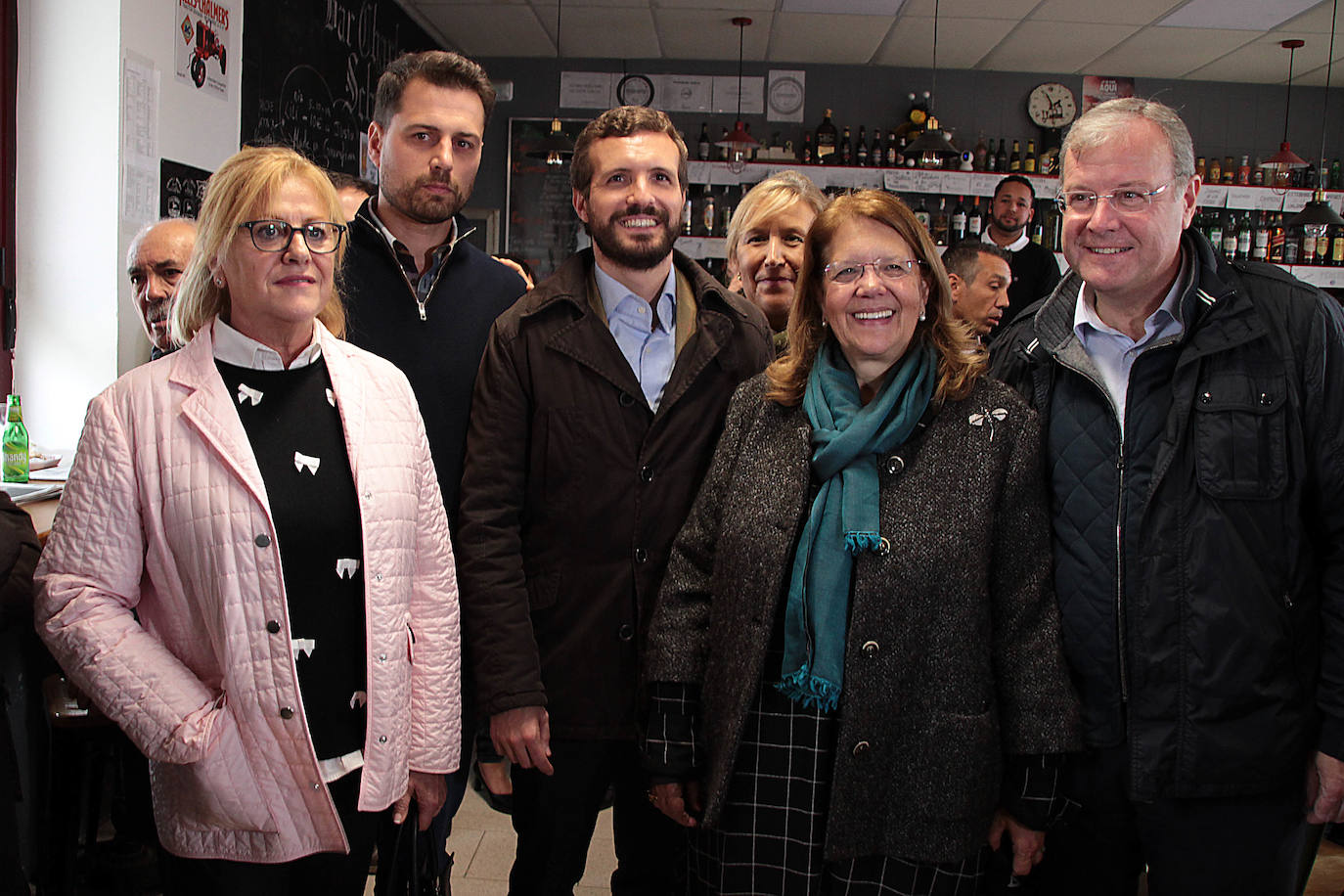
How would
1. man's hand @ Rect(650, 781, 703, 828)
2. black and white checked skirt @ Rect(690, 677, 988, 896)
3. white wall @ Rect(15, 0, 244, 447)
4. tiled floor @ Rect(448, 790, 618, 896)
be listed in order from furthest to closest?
white wall @ Rect(15, 0, 244, 447)
tiled floor @ Rect(448, 790, 618, 896)
man's hand @ Rect(650, 781, 703, 828)
black and white checked skirt @ Rect(690, 677, 988, 896)

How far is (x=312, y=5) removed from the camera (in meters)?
5.05

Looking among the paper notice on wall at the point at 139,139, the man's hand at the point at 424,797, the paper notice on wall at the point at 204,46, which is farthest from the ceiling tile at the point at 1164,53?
the man's hand at the point at 424,797

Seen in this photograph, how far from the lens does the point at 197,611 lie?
Result: 1.50 meters

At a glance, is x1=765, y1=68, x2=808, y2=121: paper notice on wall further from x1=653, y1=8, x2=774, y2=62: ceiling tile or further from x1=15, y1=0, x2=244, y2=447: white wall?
x1=15, y1=0, x2=244, y2=447: white wall

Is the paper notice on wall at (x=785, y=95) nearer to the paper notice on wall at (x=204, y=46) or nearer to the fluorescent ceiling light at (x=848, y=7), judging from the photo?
the fluorescent ceiling light at (x=848, y=7)

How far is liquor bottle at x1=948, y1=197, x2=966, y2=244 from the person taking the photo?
7.41 m

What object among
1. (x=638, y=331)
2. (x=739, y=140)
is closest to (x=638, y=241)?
(x=638, y=331)

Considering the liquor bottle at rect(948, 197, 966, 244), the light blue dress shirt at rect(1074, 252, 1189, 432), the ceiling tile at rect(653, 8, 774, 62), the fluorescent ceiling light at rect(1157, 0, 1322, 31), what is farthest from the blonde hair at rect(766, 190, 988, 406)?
the liquor bottle at rect(948, 197, 966, 244)

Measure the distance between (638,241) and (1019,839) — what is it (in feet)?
4.20

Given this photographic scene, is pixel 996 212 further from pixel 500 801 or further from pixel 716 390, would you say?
pixel 500 801

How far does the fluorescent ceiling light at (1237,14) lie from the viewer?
5.94m

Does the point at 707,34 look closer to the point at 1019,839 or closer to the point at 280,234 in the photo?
the point at 280,234

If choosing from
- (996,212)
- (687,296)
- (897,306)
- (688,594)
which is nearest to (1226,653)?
(897,306)

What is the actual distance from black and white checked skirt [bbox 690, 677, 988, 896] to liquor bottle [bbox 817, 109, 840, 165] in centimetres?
628
